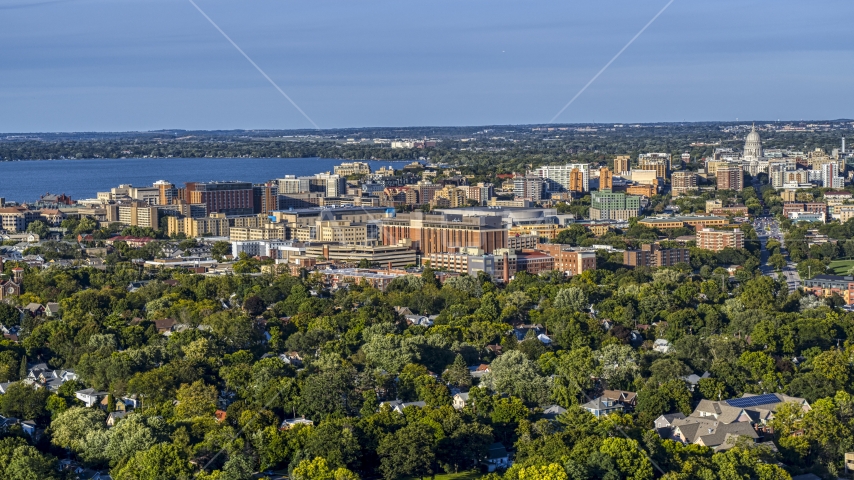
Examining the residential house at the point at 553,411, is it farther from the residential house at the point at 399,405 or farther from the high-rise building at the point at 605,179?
the high-rise building at the point at 605,179

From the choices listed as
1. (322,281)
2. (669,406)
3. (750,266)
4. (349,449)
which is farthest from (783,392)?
(750,266)

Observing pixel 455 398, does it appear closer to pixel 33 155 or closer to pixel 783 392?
pixel 783 392

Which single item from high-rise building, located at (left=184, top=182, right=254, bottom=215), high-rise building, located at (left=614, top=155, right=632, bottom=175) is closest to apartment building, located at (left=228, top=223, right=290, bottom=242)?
high-rise building, located at (left=184, top=182, right=254, bottom=215)

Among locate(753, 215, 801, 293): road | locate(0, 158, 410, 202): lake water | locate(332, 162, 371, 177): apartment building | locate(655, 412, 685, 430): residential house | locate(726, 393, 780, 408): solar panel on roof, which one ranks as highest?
locate(726, 393, 780, 408): solar panel on roof

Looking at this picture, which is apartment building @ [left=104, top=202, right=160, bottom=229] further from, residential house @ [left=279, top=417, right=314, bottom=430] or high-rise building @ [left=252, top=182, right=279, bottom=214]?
residential house @ [left=279, top=417, right=314, bottom=430]

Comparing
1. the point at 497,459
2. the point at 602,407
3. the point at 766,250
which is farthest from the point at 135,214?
the point at 497,459

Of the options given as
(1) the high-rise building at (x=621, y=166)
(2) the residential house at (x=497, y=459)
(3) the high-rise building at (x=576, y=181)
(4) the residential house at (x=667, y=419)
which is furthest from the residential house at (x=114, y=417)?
(1) the high-rise building at (x=621, y=166)
